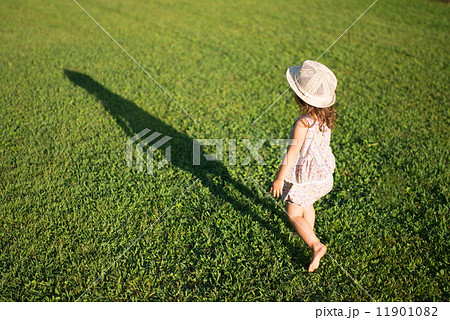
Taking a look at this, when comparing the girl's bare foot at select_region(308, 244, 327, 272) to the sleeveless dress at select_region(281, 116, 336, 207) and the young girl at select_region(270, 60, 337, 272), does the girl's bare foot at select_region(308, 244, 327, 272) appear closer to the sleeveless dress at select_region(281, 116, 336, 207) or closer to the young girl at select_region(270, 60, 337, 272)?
the young girl at select_region(270, 60, 337, 272)

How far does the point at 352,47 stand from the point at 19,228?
9188 millimetres

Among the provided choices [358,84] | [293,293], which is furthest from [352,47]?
[293,293]

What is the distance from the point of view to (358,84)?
22.5ft

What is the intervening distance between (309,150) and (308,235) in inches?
28.0

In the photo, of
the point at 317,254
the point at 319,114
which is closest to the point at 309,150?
the point at 319,114

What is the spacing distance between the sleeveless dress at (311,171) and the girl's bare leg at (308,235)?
0.09 metres

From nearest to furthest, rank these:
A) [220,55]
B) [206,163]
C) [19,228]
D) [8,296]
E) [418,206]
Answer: [8,296] → [19,228] → [418,206] → [206,163] → [220,55]

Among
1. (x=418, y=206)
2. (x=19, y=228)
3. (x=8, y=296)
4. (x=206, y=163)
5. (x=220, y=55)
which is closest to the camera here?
(x=8, y=296)

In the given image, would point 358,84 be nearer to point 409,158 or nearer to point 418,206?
point 409,158

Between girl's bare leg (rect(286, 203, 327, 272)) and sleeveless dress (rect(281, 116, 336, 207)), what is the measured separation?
93mm

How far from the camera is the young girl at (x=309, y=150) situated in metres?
2.39

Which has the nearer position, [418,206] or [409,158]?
[418,206]

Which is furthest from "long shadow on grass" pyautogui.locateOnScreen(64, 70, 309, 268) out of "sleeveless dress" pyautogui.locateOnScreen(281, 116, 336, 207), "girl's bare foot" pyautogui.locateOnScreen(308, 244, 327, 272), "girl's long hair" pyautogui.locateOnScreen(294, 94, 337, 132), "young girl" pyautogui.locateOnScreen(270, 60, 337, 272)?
"girl's long hair" pyautogui.locateOnScreen(294, 94, 337, 132)

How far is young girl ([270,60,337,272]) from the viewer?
7.83 feet
